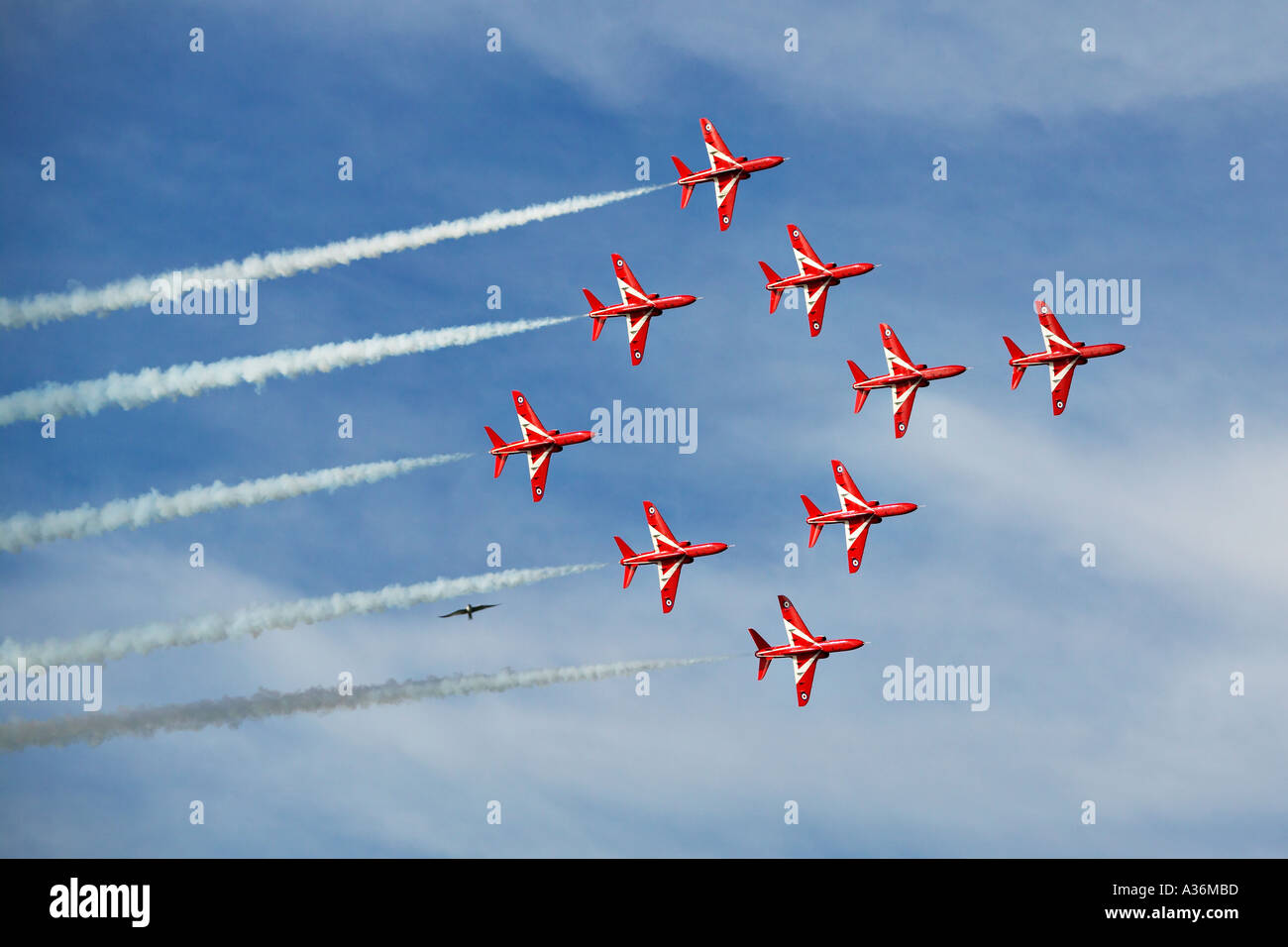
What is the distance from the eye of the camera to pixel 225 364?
166 m

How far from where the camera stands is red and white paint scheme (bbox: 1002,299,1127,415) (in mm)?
172625

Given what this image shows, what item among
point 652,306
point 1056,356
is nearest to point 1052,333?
point 1056,356

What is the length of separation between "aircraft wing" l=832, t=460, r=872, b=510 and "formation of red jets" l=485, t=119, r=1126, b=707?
8cm

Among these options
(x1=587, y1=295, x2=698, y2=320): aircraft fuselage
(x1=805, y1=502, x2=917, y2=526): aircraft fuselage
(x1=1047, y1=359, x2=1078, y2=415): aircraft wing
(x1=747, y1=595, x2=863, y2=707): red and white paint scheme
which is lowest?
(x1=747, y1=595, x2=863, y2=707): red and white paint scheme

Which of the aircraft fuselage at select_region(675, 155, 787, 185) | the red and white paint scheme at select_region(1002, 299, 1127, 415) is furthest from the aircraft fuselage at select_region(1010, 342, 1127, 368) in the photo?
the aircraft fuselage at select_region(675, 155, 787, 185)

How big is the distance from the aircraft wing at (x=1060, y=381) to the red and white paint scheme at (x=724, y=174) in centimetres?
2589

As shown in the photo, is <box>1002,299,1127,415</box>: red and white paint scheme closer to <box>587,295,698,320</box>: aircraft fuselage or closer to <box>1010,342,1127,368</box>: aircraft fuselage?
<box>1010,342,1127,368</box>: aircraft fuselage

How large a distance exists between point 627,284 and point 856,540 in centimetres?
2589

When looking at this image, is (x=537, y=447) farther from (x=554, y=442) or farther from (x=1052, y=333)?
(x=1052, y=333)
